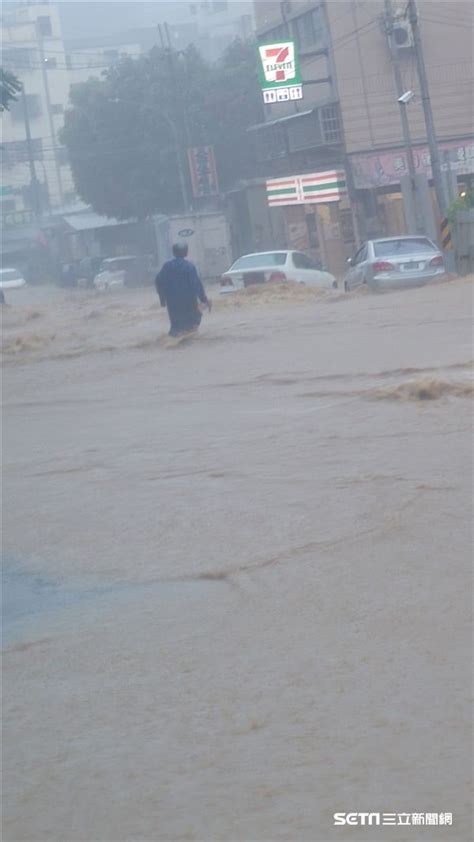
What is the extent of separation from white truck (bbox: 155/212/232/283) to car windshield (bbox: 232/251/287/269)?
1713 centimetres

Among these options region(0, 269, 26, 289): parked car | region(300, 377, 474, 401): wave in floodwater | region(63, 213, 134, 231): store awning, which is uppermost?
region(63, 213, 134, 231): store awning

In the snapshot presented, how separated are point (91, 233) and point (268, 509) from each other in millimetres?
60595

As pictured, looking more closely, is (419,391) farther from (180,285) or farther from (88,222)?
(88,222)

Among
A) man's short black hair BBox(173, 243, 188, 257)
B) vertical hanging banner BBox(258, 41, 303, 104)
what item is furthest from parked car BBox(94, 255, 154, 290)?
man's short black hair BBox(173, 243, 188, 257)

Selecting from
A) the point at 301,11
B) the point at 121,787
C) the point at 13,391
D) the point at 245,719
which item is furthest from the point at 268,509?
the point at 301,11

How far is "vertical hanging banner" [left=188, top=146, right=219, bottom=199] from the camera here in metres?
49.3

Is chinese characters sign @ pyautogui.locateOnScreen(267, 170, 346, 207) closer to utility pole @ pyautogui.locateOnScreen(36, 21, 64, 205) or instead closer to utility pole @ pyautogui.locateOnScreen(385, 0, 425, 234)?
utility pole @ pyautogui.locateOnScreen(385, 0, 425, 234)

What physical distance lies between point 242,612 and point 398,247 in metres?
17.9

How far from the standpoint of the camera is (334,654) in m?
5.54

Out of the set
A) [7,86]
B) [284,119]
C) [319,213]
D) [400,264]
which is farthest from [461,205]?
[284,119]

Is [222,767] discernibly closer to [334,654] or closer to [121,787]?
[121,787]

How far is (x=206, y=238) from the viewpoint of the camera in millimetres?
44094

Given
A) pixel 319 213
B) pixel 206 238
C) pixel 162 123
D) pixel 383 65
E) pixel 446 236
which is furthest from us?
pixel 162 123

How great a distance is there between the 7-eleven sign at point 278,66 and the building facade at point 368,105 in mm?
1492
